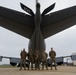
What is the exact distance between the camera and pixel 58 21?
40.3 feet

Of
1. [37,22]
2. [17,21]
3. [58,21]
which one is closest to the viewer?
[17,21]

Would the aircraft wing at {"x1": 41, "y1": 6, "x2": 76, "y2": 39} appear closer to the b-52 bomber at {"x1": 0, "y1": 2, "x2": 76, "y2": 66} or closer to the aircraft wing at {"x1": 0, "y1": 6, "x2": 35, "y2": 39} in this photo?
the b-52 bomber at {"x1": 0, "y1": 2, "x2": 76, "y2": 66}

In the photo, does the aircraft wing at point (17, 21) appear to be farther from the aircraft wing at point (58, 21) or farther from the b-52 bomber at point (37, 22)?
A: the aircraft wing at point (58, 21)

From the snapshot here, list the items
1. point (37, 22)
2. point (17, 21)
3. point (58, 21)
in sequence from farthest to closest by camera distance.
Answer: point (37, 22) < point (58, 21) < point (17, 21)

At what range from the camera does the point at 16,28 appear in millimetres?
12555

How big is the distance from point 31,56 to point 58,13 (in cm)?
390

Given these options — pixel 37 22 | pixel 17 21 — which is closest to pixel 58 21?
pixel 37 22

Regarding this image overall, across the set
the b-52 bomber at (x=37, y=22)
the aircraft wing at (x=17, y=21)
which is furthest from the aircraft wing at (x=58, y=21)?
the aircraft wing at (x=17, y=21)

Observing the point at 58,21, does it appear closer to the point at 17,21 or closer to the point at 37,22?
the point at 37,22

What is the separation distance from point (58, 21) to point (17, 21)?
230cm

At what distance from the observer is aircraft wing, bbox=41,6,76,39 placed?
11.7 meters

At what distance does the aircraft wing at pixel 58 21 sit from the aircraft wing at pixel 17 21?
2.64 feet

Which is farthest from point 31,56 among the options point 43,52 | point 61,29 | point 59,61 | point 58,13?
point 59,61

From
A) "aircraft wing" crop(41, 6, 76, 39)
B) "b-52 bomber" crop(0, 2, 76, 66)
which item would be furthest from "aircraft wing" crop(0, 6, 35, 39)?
A: "aircraft wing" crop(41, 6, 76, 39)
